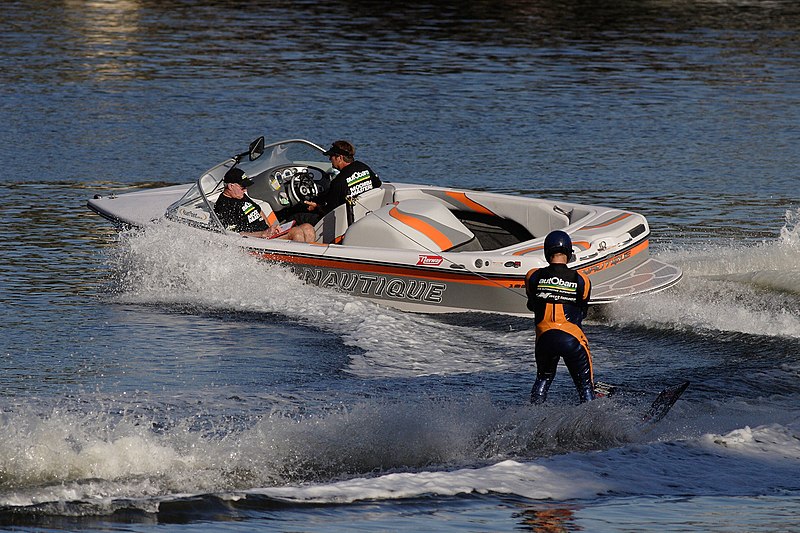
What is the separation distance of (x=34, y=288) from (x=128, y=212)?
4.63 ft

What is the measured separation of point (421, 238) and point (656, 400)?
3.63 meters

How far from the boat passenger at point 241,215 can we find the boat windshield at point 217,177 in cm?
11

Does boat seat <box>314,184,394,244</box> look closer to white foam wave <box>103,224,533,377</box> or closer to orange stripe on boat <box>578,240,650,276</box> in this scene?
white foam wave <box>103,224,533,377</box>

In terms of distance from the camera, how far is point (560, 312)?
9.16 meters

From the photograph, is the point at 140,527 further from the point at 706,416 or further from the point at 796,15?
the point at 796,15

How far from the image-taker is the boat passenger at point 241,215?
13156 mm

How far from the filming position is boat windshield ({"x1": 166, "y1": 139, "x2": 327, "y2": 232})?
44.1 feet

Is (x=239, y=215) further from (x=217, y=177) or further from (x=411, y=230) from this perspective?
(x=411, y=230)

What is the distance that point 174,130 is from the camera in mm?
22438

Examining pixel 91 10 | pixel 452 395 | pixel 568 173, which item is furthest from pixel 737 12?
pixel 452 395

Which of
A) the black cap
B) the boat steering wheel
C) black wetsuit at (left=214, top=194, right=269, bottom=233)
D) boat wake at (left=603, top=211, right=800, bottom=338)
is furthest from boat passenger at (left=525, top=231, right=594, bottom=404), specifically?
the boat steering wheel

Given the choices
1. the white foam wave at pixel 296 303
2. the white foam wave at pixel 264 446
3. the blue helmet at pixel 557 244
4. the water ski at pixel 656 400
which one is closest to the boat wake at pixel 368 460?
the white foam wave at pixel 264 446

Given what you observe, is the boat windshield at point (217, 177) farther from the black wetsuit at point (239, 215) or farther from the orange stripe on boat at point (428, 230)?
the orange stripe on boat at point (428, 230)

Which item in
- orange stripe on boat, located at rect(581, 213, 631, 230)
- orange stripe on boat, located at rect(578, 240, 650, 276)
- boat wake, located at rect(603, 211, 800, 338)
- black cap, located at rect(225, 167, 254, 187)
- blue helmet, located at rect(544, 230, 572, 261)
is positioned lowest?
boat wake, located at rect(603, 211, 800, 338)
